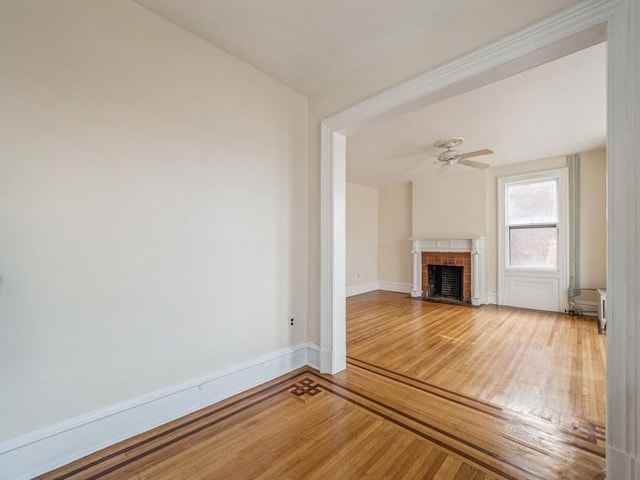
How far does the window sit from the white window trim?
0.21 ft

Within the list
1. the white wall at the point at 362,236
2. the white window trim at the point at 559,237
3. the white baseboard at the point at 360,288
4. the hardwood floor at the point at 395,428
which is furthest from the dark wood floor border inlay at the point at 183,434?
the white window trim at the point at 559,237

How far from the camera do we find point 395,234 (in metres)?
7.06

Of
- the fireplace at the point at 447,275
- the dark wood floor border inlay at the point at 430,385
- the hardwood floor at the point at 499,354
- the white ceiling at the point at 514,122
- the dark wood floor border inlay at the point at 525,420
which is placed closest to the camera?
the dark wood floor border inlay at the point at 525,420

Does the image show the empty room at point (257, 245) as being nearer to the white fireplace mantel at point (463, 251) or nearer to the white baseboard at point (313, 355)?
the white baseboard at point (313, 355)

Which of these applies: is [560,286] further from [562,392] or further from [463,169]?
[562,392]

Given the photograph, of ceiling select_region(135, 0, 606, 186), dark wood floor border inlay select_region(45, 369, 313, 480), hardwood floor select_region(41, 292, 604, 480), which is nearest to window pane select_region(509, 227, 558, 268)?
ceiling select_region(135, 0, 606, 186)

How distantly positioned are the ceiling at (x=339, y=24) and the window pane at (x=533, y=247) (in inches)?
186

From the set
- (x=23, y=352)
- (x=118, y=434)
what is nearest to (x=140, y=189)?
(x=23, y=352)

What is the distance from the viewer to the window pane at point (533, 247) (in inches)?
193

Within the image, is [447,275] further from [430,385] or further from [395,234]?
[430,385]

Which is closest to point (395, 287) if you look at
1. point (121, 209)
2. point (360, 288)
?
point (360, 288)

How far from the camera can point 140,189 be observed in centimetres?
174

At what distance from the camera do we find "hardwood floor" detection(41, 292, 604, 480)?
144cm

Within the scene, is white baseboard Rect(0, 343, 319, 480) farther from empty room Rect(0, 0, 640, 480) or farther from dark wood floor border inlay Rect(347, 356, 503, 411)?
dark wood floor border inlay Rect(347, 356, 503, 411)
